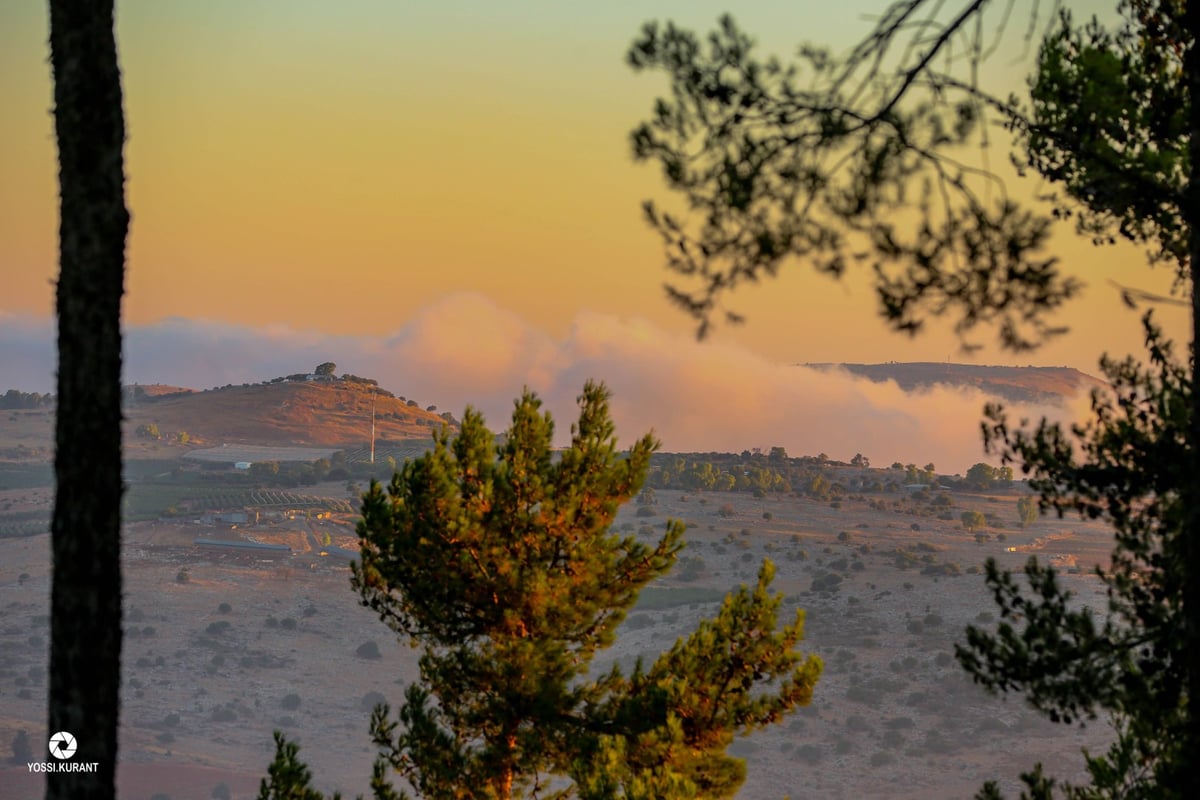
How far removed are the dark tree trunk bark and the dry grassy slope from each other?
149182 mm

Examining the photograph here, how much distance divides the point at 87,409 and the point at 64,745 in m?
1.73

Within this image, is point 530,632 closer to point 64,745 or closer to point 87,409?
point 64,745

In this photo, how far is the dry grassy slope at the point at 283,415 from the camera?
160 m

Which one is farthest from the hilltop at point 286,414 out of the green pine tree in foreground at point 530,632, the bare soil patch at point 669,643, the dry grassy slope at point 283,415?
the green pine tree in foreground at point 530,632

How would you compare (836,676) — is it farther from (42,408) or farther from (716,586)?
(42,408)

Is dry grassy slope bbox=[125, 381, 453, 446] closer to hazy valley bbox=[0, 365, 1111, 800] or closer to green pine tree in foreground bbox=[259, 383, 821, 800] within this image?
hazy valley bbox=[0, 365, 1111, 800]

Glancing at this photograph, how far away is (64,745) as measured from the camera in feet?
23.3

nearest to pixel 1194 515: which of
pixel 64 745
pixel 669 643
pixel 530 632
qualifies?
pixel 64 745

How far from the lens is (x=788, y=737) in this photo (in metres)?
95.1

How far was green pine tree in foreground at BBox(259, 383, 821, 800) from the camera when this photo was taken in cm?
1670

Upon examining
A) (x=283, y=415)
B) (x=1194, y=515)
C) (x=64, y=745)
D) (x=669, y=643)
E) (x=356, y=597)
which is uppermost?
(x=283, y=415)

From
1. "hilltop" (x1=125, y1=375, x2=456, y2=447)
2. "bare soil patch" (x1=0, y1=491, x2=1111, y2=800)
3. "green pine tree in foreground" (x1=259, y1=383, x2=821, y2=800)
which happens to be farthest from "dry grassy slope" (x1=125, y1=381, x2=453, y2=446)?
"green pine tree in foreground" (x1=259, y1=383, x2=821, y2=800)

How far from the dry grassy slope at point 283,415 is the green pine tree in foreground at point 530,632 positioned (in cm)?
13910

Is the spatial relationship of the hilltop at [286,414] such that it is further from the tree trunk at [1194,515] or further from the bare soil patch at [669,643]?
the tree trunk at [1194,515]
